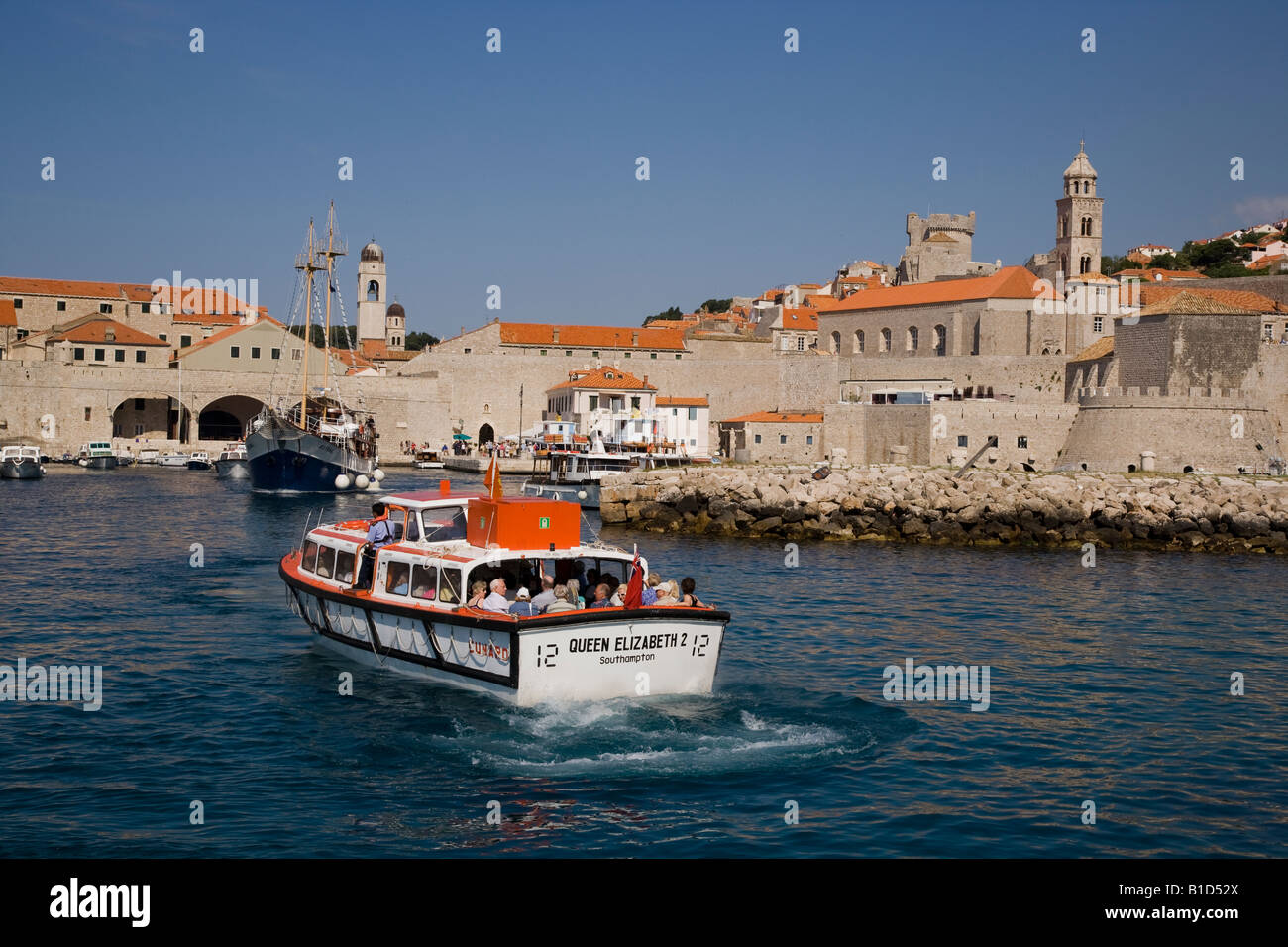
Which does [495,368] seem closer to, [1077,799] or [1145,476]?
[1145,476]

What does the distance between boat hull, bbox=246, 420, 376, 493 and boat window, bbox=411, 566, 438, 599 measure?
40.0 metres

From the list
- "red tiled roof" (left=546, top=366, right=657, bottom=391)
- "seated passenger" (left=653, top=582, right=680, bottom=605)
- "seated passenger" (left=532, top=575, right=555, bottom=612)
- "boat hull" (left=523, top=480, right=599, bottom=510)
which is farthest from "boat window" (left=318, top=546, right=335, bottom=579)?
"red tiled roof" (left=546, top=366, right=657, bottom=391)

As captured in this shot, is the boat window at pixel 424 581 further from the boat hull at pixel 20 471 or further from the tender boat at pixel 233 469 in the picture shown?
the boat hull at pixel 20 471

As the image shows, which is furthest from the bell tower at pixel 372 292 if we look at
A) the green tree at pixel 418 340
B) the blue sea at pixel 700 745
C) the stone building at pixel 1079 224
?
the blue sea at pixel 700 745

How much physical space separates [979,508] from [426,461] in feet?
160

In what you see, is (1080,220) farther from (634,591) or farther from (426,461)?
(634,591)

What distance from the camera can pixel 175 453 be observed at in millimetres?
71875

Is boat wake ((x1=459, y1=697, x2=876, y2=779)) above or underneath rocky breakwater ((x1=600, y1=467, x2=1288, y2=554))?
underneath

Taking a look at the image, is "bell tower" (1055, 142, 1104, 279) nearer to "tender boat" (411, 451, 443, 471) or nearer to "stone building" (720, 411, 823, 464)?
"stone building" (720, 411, 823, 464)

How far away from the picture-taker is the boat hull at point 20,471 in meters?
56.5

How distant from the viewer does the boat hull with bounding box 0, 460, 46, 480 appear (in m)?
56.5

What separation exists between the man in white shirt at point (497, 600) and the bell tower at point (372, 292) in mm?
110831
